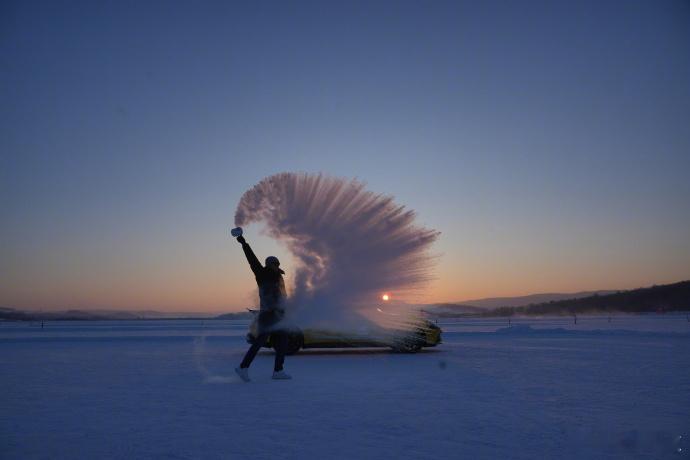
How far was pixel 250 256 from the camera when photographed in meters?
9.45

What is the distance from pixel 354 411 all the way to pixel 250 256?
3733 millimetres

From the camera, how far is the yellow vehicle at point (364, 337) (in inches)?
571

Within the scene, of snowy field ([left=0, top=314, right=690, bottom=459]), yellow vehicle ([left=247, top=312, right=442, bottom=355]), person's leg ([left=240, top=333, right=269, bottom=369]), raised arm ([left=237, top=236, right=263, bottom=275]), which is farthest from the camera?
yellow vehicle ([left=247, top=312, right=442, bottom=355])

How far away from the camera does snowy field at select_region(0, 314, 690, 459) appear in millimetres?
4832

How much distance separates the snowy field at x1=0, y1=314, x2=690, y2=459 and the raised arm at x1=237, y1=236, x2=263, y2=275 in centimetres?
183

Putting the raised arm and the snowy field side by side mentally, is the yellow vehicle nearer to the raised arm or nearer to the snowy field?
the snowy field

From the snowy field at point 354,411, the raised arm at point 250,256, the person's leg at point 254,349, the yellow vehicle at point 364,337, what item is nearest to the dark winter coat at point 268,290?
the raised arm at point 250,256

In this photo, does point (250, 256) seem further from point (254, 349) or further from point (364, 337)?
point (364, 337)

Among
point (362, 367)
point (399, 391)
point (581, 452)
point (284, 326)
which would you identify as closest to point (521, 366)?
point (362, 367)

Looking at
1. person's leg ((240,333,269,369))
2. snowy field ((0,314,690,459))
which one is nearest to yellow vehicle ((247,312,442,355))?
snowy field ((0,314,690,459))

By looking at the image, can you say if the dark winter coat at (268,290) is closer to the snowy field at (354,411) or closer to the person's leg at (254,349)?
the person's leg at (254,349)

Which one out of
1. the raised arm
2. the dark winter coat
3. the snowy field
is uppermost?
the raised arm

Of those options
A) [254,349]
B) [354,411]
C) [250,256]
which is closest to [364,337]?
[254,349]

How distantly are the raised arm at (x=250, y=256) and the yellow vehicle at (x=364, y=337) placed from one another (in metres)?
4.71
